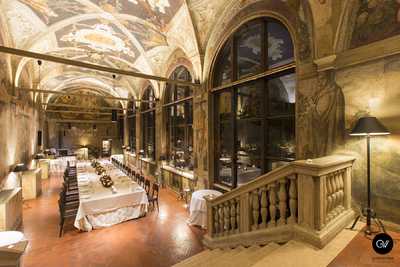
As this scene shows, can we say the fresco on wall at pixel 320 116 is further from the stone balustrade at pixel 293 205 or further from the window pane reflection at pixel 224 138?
the window pane reflection at pixel 224 138

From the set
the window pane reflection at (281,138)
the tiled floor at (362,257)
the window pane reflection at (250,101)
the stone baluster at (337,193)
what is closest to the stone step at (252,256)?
the tiled floor at (362,257)

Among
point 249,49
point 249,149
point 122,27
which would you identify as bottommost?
point 249,149

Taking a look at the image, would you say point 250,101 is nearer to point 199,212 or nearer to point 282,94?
point 282,94

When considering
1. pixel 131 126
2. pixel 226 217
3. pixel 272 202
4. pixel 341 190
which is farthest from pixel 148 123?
pixel 341 190

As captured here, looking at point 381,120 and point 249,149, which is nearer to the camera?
point 381,120

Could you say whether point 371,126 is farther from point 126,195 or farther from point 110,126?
point 110,126

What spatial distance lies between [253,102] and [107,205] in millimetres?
4727

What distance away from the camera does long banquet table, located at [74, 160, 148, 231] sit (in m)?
4.96

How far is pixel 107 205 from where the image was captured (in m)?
5.21

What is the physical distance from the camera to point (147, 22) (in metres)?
6.61

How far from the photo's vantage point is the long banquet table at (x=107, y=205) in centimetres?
496

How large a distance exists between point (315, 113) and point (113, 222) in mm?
5521

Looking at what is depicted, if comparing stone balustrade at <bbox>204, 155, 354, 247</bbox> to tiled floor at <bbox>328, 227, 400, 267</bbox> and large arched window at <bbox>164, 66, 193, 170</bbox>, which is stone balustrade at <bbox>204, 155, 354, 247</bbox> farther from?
large arched window at <bbox>164, 66, 193, 170</bbox>

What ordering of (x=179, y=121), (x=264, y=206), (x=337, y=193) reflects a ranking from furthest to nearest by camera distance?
(x=179, y=121) < (x=264, y=206) < (x=337, y=193)
